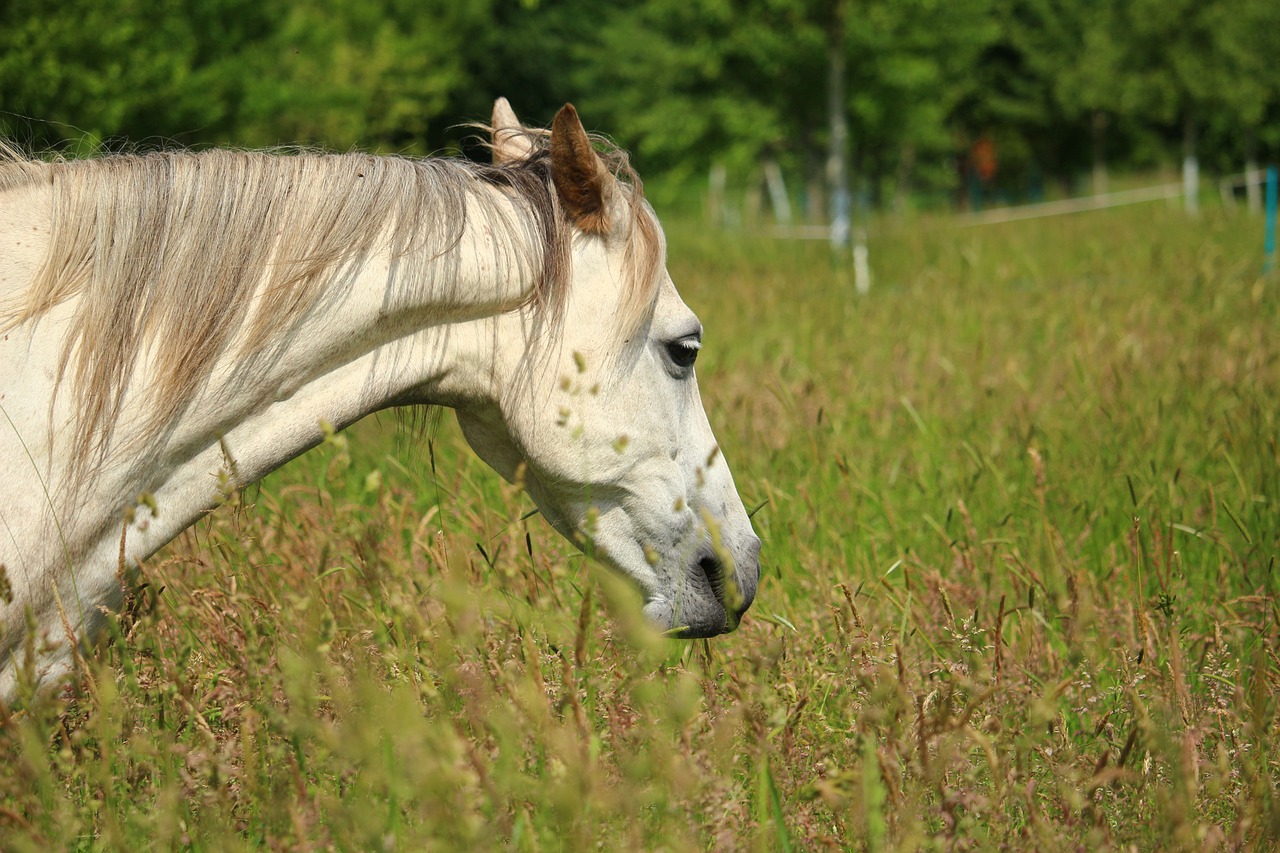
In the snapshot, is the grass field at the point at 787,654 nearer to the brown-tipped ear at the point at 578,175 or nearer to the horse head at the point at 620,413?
the horse head at the point at 620,413

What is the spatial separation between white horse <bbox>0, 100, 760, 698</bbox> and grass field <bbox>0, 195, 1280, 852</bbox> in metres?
0.19

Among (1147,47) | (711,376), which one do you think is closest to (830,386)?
(711,376)

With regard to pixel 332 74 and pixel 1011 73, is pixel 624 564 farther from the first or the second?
pixel 1011 73

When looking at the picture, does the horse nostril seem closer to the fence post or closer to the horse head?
the horse head

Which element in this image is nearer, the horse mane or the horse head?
the horse mane

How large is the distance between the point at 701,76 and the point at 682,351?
14216 millimetres

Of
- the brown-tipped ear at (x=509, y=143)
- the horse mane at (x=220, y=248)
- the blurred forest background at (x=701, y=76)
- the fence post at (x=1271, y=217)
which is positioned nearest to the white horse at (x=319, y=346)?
the horse mane at (x=220, y=248)

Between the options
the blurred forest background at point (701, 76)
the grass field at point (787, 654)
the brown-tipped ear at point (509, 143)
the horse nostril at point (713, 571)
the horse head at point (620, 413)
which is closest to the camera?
the grass field at point (787, 654)

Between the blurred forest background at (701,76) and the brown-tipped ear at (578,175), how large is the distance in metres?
0.48

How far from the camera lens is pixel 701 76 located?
15.4 metres

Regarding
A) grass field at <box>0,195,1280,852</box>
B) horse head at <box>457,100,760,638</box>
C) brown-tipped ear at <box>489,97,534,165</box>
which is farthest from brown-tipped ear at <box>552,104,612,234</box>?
grass field at <box>0,195,1280,852</box>

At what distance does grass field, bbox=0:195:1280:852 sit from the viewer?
138 cm

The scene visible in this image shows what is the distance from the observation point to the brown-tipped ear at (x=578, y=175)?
78.4 inches

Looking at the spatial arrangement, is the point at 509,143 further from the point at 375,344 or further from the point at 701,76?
the point at 701,76
